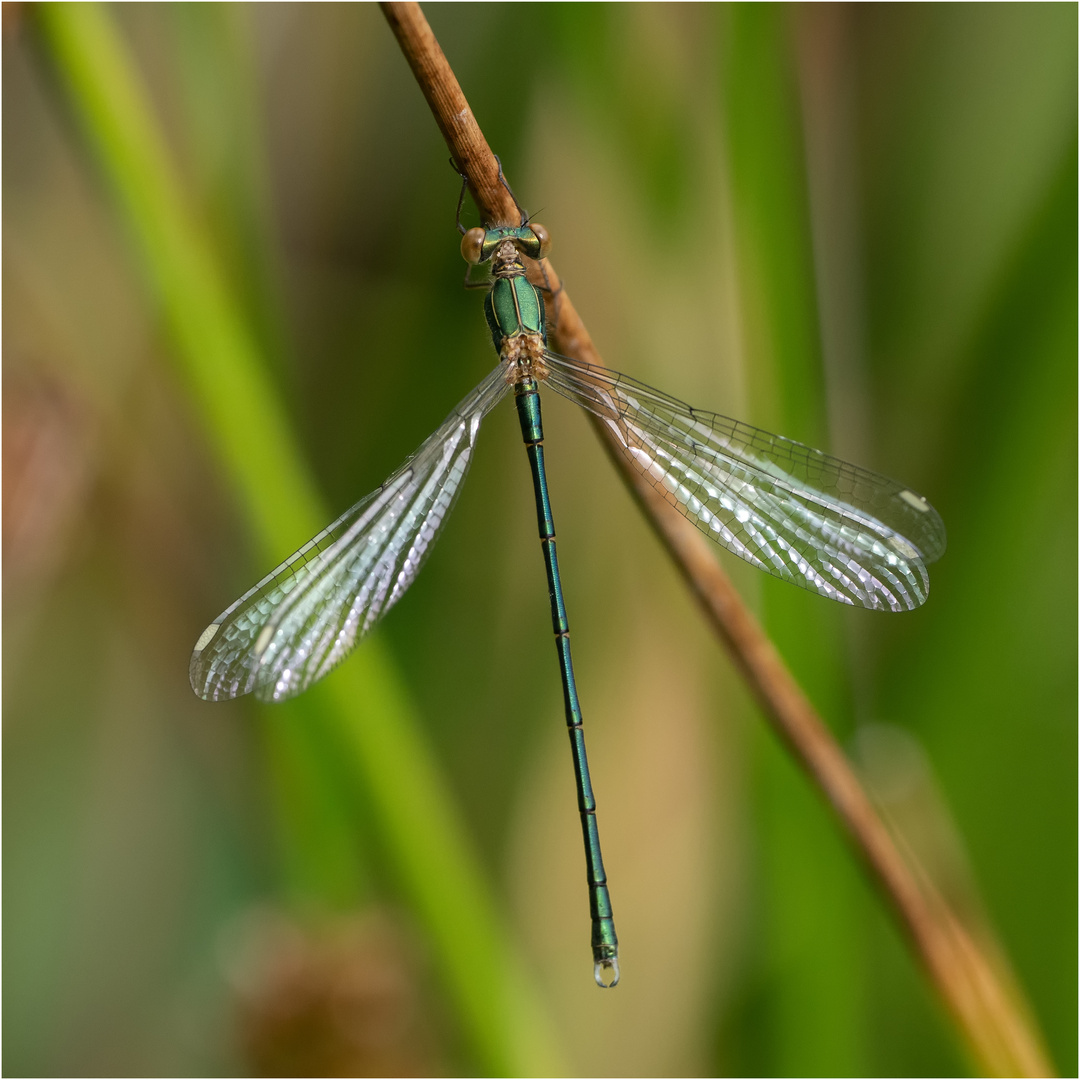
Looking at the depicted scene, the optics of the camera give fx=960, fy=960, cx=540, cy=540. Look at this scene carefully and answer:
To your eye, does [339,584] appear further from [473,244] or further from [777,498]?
[777,498]

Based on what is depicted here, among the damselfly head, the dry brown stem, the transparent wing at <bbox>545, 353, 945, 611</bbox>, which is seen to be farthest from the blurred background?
the dry brown stem

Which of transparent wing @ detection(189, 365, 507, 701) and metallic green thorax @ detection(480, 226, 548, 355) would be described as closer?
transparent wing @ detection(189, 365, 507, 701)

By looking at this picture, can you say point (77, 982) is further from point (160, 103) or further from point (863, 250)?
Answer: point (863, 250)

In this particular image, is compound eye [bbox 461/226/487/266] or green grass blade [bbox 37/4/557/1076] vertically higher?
compound eye [bbox 461/226/487/266]

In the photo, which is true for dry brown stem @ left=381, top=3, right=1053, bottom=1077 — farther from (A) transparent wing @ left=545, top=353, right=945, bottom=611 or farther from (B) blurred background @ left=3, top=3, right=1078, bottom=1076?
(B) blurred background @ left=3, top=3, right=1078, bottom=1076

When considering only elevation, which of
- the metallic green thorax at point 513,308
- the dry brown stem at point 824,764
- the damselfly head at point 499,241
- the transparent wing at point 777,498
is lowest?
the dry brown stem at point 824,764

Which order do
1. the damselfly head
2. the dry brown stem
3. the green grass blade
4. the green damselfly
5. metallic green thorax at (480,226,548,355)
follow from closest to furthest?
1. the dry brown stem
2. the green grass blade
3. the green damselfly
4. the damselfly head
5. metallic green thorax at (480,226,548,355)

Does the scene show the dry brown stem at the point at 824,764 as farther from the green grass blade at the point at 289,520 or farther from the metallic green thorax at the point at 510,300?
the green grass blade at the point at 289,520

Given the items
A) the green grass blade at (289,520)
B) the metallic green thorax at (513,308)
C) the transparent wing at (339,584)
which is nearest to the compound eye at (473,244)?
the metallic green thorax at (513,308)
